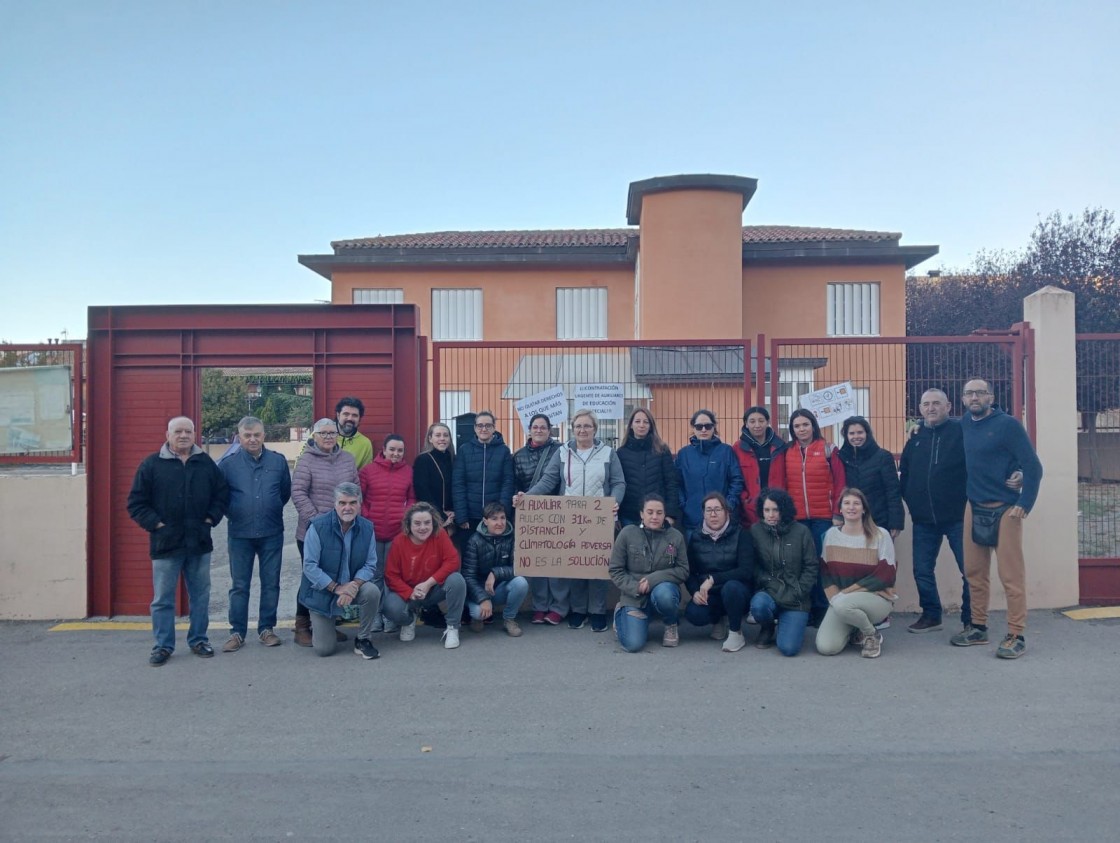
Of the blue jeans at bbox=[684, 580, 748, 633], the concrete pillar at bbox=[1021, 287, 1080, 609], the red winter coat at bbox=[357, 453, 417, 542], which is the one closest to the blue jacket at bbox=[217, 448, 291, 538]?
the red winter coat at bbox=[357, 453, 417, 542]

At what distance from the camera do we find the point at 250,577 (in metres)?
7.06

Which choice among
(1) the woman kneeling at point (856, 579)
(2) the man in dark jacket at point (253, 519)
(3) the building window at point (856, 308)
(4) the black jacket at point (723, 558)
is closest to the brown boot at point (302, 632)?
(2) the man in dark jacket at point (253, 519)

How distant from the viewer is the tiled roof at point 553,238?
2519 cm

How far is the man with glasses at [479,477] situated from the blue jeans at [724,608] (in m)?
1.82

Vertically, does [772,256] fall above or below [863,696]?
above

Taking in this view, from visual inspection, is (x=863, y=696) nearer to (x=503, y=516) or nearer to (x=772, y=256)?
(x=503, y=516)

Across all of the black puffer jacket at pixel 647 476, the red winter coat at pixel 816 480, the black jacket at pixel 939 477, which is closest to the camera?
the black jacket at pixel 939 477

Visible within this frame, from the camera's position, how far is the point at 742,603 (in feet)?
21.9

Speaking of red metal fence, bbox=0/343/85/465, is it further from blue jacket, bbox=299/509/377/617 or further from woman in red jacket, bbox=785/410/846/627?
woman in red jacket, bbox=785/410/846/627

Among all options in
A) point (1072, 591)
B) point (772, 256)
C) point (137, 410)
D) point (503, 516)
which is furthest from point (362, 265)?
point (1072, 591)

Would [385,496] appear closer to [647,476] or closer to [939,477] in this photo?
[647,476]

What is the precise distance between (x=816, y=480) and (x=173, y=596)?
5283 mm

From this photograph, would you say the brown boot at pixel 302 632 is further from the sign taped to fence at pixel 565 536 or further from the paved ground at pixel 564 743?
the sign taped to fence at pixel 565 536

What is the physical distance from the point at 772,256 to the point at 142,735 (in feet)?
73.5
